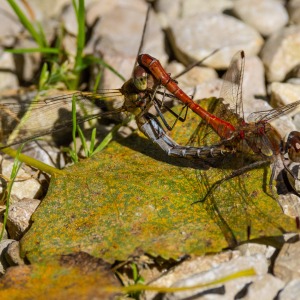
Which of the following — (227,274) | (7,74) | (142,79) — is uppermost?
(7,74)

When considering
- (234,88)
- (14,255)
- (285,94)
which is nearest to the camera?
(14,255)

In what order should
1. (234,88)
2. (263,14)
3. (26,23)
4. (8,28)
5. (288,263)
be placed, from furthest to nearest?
(8,28)
(263,14)
(26,23)
(234,88)
(288,263)

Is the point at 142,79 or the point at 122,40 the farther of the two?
the point at 122,40

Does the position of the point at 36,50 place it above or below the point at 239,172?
Result: above

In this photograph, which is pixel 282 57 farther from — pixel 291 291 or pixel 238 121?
pixel 291 291

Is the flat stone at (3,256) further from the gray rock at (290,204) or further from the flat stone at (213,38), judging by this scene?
the flat stone at (213,38)

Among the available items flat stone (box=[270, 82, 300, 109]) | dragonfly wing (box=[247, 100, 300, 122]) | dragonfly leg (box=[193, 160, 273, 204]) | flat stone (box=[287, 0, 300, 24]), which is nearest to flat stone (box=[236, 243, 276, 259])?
dragonfly leg (box=[193, 160, 273, 204])

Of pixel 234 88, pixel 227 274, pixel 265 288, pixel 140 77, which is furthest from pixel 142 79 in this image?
pixel 265 288

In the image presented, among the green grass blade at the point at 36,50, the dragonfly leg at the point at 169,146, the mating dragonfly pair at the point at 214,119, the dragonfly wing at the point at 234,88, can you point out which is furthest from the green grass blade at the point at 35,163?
the dragonfly wing at the point at 234,88

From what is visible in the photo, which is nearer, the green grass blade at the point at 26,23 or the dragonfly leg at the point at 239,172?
the dragonfly leg at the point at 239,172
